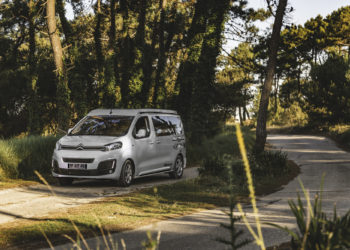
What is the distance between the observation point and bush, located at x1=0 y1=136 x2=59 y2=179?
13.9 meters

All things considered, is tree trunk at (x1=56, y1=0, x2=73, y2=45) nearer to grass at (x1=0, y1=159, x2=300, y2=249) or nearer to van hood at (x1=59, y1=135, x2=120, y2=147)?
van hood at (x1=59, y1=135, x2=120, y2=147)

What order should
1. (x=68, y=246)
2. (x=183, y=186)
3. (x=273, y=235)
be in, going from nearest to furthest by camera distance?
1. (x=68, y=246)
2. (x=273, y=235)
3. (x=183, y=186)

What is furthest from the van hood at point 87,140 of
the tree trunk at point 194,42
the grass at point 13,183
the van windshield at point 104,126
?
the tree trunk at point 194,42

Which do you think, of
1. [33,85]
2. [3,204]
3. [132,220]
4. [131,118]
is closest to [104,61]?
[33,85]

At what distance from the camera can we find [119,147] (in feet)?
40.1

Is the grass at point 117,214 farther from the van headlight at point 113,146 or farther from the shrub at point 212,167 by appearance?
the shrub at point 212,167

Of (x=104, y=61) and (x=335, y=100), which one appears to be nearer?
(x=104, y=61)

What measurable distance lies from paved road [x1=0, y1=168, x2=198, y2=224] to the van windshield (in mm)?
1427

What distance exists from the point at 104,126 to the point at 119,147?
3.90ft

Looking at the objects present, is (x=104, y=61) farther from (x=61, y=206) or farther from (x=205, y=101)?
(x=61, y=206)

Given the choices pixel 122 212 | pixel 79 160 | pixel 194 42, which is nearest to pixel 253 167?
pixel 79 160

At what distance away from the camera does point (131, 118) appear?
13.4 metres

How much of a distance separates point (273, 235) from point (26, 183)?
8238mm

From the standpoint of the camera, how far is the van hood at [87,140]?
39.9 ft
